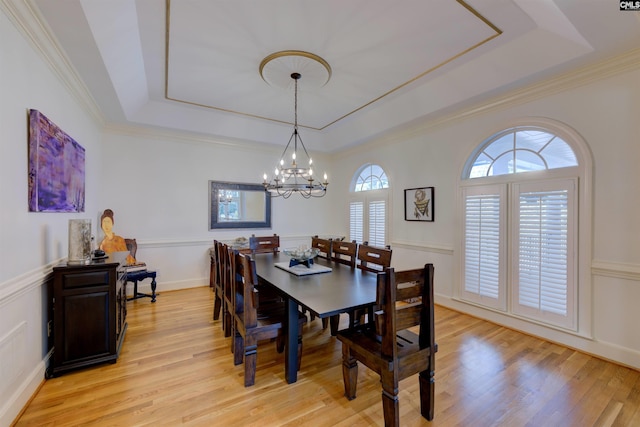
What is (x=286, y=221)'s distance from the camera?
5.72m

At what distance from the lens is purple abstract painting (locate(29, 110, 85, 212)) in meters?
2.01

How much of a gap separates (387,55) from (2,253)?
3.44 meters

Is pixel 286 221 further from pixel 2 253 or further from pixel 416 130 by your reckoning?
pixel 2 253

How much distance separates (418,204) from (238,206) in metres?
3.16

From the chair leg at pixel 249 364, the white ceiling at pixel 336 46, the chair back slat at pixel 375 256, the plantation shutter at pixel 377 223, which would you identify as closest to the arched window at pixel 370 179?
the plantation shutter at pixel 377 223

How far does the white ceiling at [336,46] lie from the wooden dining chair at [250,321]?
2.02 metres

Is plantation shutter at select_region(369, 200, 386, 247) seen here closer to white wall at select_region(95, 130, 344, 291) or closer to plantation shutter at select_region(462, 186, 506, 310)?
plantation shutter at select_region(462, 186, 506, 310)

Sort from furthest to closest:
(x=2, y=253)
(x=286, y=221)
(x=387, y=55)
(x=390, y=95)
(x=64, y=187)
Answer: (x=286, y=221)
(x=390, y=95)
(x=387, y=55)
(x=64, y=187)
(x=2, y=253)

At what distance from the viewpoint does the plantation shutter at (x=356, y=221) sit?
5.45 meters

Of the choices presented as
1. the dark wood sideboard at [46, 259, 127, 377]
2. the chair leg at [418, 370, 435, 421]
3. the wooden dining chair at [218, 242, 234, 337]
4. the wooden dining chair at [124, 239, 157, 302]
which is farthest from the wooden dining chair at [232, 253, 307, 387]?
the wooden dining chair at [124, 239, 157, 302]

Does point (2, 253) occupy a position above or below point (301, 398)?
above

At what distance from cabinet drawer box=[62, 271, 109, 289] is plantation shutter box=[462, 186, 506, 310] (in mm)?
3979

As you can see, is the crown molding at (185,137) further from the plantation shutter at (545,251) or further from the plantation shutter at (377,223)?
the plantation shutter at (545,251)

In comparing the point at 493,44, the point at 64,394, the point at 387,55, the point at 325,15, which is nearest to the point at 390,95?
the point at 387,55
